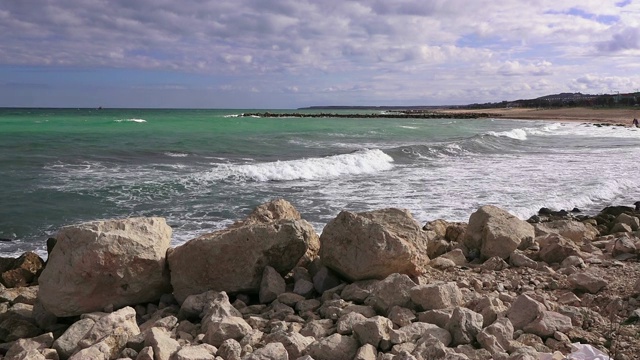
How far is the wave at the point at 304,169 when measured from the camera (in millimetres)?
16641

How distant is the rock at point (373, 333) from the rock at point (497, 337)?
26.9 inches

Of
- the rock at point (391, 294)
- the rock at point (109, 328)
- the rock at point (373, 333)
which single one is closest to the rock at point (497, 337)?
the rock at point (373, 333)

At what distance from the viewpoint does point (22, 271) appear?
7.00 meters

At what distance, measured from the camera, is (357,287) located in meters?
5.22

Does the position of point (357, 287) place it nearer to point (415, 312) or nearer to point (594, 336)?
point (415, 312)

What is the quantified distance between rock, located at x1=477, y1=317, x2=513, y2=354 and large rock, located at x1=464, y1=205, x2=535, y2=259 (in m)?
2.55

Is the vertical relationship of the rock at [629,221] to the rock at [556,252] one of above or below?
below

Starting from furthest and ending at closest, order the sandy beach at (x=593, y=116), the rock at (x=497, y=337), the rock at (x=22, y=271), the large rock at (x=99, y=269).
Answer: the sandy beach at (x=593, y=116), the rock at (x=22, y=271), the large rock at (x=99, y=269), the rock at (x=497, y=337)

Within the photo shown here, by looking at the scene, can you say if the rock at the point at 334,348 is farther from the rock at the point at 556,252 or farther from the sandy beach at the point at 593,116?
the sandy beach at the point at 593,116

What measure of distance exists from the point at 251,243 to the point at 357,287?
113 cm

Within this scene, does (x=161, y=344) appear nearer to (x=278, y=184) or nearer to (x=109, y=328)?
(x=109, y=328)

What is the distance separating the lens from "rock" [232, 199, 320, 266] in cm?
610

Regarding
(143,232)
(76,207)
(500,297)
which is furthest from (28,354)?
(76,207)

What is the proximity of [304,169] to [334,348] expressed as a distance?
1393cm
